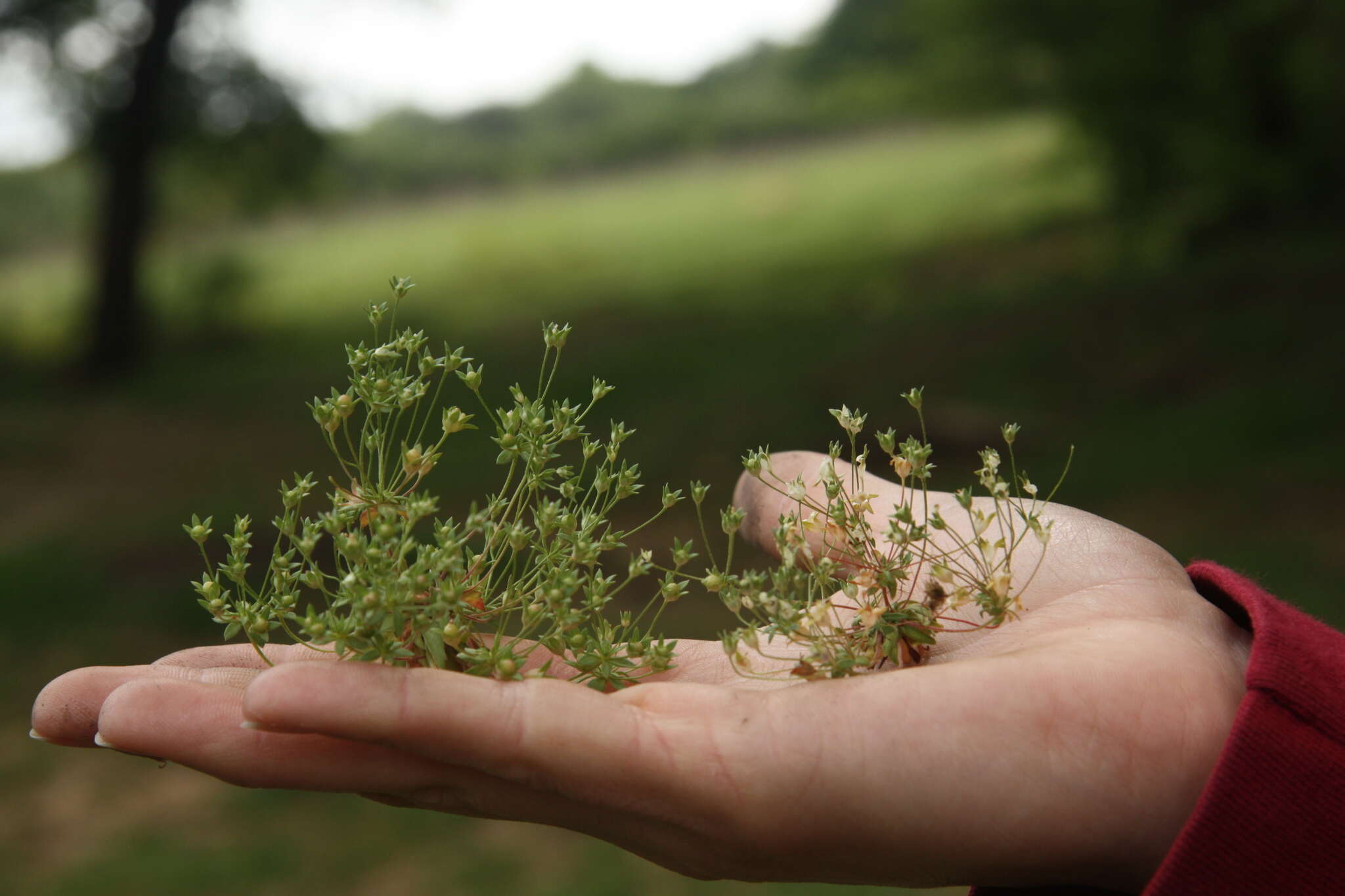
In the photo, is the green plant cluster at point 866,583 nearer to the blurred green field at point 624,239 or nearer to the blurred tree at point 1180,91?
the blurred tree at point 1180,91

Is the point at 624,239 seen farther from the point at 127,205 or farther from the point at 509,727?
the point at 509,727

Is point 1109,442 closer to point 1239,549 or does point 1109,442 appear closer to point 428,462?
point 1239,549

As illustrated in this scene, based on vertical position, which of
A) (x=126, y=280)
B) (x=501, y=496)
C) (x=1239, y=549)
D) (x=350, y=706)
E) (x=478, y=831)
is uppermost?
(x=501, y=496)

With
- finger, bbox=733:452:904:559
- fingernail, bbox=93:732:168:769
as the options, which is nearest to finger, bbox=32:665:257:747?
fingernail, bbox=93:732:168:769

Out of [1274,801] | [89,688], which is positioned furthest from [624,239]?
[1274,801]

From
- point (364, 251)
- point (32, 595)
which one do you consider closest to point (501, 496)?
point (32, 595)

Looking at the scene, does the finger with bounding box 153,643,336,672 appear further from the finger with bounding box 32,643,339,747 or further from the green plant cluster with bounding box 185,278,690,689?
the green plant cluster with bounding box 185,278,690,689
